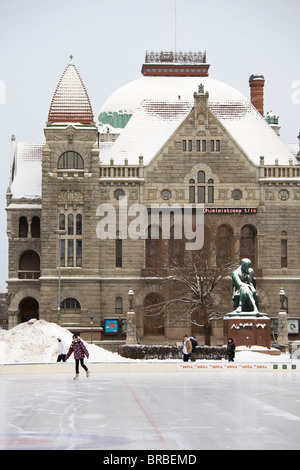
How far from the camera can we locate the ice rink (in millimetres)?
20859

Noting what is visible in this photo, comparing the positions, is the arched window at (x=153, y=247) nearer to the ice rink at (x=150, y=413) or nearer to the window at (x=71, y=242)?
the window at (x=71, y=242)

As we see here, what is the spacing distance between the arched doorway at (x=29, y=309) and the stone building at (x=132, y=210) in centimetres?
268

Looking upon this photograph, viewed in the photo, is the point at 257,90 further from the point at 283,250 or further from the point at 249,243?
the point at 283,250

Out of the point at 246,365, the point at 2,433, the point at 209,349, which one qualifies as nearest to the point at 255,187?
the point at 209,349

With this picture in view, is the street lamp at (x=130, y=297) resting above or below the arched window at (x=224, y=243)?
below

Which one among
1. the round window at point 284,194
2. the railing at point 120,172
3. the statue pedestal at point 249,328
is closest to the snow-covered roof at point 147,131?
the railing at point 120,172

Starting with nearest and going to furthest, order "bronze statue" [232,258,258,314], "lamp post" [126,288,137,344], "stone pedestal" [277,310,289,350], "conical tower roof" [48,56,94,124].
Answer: "bronze statue" [232,258,258,314], "stone pedestal" [277,310,289,350], "lamp post" [126,288,137,344], "conical tower roof" [48,56,94,124]

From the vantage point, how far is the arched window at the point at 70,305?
8556cm

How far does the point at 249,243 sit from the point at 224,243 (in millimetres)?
2150

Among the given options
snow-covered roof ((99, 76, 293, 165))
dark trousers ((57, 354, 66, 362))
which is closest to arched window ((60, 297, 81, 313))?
snow-covered roof ((99, 76, 293, 165))

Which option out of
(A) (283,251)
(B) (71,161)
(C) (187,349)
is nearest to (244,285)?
(C) (187,349)

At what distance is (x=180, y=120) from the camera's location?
306 ft

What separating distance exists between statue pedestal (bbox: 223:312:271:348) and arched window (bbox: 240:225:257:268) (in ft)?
86.4

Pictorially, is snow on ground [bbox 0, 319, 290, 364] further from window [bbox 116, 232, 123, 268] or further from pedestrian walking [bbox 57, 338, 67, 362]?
window [bbox 116, 232, 123, 268]
